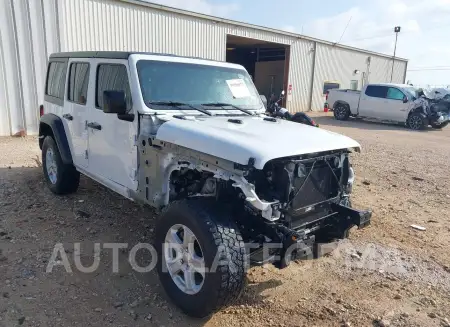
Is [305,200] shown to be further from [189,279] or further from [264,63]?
[264,63]

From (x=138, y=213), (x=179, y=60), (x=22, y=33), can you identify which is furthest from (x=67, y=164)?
(x=22, y=33)

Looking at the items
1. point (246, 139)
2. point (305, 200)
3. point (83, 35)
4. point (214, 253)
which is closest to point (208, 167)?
point (246, 139)

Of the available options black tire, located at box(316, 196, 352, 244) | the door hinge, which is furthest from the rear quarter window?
black tire, located at box(316, 196, 352, 244)

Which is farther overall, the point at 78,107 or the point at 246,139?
the point at 78,107

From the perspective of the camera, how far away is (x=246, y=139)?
3008 mm

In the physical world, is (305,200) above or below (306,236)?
above

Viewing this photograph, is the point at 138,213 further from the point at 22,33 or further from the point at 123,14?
the point at 123,14

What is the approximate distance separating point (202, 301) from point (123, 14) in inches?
444

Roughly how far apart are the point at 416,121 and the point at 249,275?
571 inches

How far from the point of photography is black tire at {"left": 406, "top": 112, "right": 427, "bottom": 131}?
15602mm

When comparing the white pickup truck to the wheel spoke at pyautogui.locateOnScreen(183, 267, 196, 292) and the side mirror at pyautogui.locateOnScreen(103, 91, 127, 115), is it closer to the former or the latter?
the side mirror at pyautogui.locateOnScreen(103, 91, 127, 115)

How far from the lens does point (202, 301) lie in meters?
2.90

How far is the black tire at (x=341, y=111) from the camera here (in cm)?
1845

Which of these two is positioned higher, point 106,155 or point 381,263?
point 106,155
